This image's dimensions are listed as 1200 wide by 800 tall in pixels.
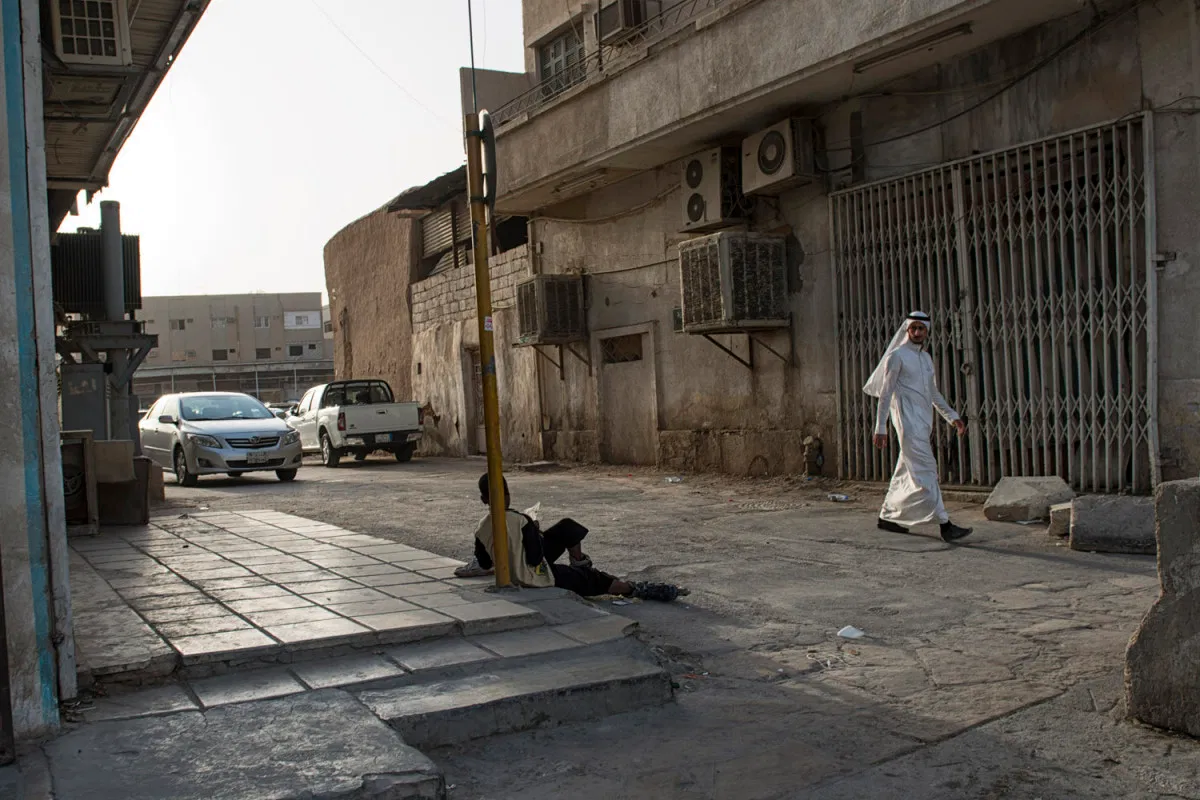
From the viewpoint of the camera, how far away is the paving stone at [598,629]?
454 centimetres

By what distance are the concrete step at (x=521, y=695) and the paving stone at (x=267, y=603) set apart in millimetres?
1352

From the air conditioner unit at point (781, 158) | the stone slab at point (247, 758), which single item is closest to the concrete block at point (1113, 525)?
the stone slab at point (247, 758)

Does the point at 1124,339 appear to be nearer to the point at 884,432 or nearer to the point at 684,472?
the point at 884,432

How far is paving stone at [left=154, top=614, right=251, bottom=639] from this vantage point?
451 centimetres

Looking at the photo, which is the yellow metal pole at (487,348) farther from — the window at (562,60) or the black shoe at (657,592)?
the window at (562,60)

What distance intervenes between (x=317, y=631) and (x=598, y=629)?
3.95ft

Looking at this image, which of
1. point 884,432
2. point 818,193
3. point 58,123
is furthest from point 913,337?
point 58,123

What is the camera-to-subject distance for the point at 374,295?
26.2 meters

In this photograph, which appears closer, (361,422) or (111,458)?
(111,458)

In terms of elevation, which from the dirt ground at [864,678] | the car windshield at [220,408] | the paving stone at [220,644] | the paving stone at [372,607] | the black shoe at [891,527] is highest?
the car windshield at [220,408]

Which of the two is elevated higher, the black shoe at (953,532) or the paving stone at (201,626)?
the paving stone at (201,626)

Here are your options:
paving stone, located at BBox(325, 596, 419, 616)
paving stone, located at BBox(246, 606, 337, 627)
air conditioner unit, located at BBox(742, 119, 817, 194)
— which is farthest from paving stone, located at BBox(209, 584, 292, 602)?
air conditioner unit, located at BBox(742, 119, 817, 194)

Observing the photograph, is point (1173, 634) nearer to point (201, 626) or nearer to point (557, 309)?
point (201, 626)

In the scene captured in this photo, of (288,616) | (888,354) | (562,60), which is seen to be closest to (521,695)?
(288,616)
